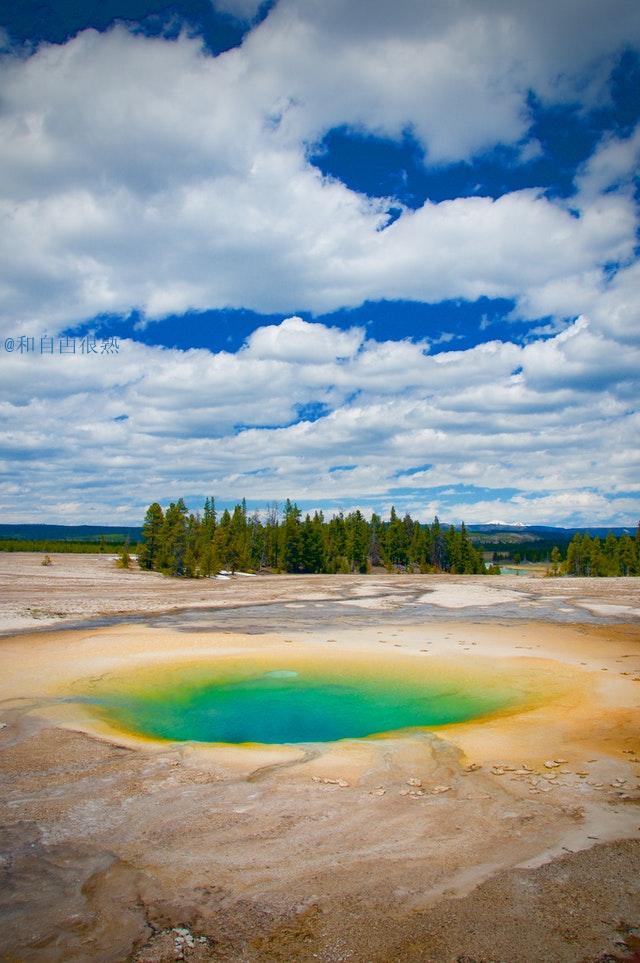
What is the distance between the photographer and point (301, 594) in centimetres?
4075

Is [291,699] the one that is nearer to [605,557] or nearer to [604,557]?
[604,557]

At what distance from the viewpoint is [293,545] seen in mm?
84750

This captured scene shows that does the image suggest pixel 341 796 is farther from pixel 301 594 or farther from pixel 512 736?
pixel 301 594

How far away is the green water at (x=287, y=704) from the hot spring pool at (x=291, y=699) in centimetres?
2

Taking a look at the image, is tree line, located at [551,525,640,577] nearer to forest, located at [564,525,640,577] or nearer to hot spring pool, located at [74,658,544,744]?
forest, located at [564,525,640,577]

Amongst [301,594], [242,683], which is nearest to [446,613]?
[301,594]

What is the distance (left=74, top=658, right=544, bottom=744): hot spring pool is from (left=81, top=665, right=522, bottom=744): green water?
0.02 meters

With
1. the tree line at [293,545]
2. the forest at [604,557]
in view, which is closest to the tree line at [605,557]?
the forest at [604,557]

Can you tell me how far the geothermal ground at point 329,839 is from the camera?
15.5 ft

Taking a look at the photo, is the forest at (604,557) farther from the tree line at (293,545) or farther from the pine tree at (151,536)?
the pine tree at (151,536)

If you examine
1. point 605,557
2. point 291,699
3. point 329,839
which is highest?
point 329,839

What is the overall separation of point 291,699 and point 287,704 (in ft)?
1.31

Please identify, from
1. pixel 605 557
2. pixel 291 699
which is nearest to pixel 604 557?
pixel 605 557

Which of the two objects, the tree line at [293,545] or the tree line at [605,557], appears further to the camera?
the tree line at [605,557]
